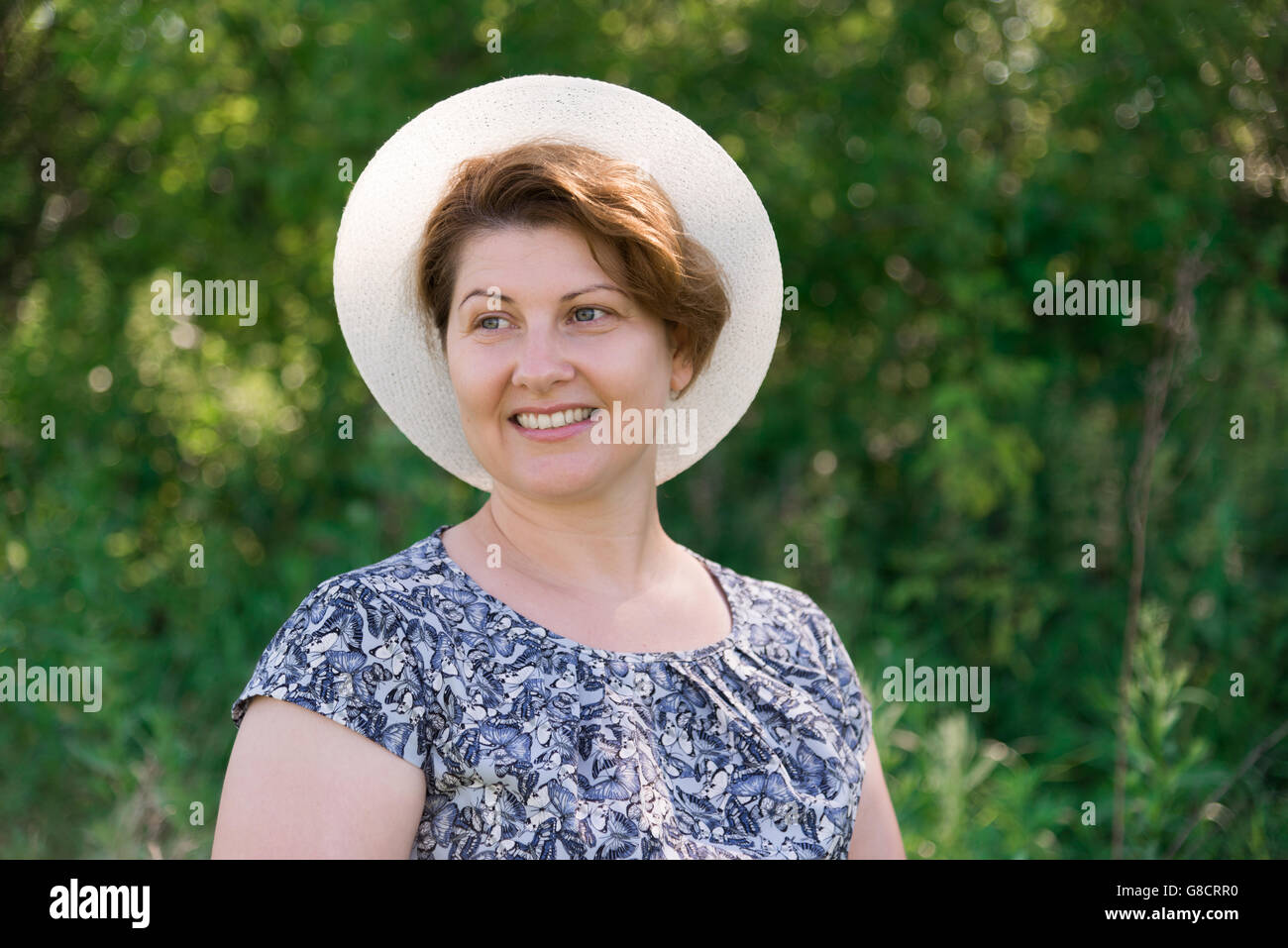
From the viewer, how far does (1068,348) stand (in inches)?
180

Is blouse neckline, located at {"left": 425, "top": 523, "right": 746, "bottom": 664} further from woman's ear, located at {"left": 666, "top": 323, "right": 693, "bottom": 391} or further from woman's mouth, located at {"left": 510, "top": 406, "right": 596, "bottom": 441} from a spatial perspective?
woman's ear, located at {"left": 666, "top": 323, "right": 693, "bottom": 391}

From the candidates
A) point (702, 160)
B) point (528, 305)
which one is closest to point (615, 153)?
point (702, 160)

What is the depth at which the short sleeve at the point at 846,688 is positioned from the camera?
2002 millimetres

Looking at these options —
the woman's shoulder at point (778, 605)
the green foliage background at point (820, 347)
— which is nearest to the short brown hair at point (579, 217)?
the woman's shoulder at point (778, 605)

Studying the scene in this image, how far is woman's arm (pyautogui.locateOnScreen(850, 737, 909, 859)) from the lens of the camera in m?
1.99

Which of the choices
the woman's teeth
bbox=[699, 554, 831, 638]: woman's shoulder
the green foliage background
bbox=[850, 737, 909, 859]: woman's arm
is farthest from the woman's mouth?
the green foliage background

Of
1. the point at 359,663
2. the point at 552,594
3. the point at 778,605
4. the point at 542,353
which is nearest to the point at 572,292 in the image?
the point at 542,353

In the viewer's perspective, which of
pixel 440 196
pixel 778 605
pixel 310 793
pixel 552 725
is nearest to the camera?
pixel 310 793

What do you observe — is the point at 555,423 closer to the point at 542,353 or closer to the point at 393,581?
the point at 542,353

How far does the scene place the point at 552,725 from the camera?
1.62 metres

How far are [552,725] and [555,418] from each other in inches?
16.8

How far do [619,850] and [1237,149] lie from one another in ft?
12.6

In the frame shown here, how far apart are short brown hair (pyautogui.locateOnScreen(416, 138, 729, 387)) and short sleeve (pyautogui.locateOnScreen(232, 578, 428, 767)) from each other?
0.49m

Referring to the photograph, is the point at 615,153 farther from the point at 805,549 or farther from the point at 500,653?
the point at 805,549
